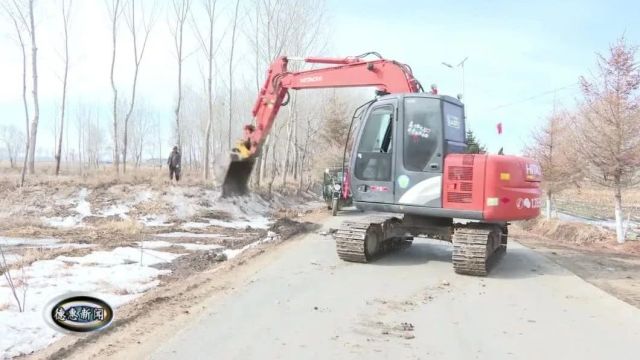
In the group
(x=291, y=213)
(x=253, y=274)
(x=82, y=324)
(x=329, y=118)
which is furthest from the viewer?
(x=329, y=118)

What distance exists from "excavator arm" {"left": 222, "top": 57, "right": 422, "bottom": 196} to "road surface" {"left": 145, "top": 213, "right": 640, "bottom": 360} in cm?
392

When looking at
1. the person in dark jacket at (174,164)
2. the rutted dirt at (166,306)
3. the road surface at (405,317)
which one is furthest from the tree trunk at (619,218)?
the person in dark jacket at (174,164)

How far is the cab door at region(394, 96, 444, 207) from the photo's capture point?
30.9 feet

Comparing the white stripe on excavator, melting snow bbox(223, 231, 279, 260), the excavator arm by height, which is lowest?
melting snow bbox(223, 231, 279, 260)

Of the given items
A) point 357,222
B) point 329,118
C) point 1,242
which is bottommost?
point 1,242

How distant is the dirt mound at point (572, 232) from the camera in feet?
56.1

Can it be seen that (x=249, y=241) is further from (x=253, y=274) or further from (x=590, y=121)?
(x=590, y=121)

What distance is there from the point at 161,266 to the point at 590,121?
1289 centimetres

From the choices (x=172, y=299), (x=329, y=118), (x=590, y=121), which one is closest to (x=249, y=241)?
(x=172, y=299)

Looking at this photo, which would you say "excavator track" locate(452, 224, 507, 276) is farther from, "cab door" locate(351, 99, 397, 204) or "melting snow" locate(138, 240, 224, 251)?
"melting snow" locate(138, 240, 224, 251)

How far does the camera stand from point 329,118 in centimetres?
4153

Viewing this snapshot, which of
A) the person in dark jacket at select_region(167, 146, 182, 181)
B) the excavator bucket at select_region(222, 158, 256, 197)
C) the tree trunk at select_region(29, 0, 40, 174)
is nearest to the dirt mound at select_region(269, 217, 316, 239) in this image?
the excavator bucket at select_region(222, 158, 256, 197)

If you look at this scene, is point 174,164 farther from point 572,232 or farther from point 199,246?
point 572,232

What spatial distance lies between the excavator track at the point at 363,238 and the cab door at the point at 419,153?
764 mm
